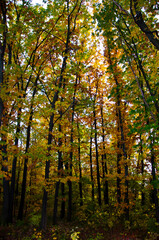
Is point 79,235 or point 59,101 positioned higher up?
point 59,101

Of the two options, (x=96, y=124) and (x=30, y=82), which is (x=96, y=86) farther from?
(x=30, y=82)

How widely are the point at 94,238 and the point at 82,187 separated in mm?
8555

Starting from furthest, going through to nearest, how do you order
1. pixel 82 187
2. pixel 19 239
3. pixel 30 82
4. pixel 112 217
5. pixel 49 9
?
pixel 82 187 < pixel 30 82 < pixel 112 217 < pixel 49 9 < pixel 19 239

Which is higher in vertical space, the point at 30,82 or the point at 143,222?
the point at 30,82

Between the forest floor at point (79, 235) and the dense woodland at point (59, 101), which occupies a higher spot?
the dense woodland at point (59, 101)

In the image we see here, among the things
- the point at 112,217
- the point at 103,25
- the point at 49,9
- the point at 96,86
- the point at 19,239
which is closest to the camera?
the point at 103,25

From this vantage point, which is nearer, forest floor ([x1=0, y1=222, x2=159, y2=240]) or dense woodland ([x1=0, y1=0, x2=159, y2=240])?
dense woodland ([x1=0, y1=0, x2=159, y2=240])

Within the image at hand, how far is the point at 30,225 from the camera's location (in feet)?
32.8

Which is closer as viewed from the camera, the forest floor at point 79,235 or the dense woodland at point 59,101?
the dense woodland at point 59,101

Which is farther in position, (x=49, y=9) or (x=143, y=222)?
(x=143, y=222)

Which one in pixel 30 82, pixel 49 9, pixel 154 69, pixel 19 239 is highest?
pixel 49 9

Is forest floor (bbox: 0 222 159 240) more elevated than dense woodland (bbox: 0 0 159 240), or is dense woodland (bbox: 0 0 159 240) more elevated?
dense woodland (bbox: 0 0 159 240)

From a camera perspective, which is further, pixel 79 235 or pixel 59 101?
pixel 79 235

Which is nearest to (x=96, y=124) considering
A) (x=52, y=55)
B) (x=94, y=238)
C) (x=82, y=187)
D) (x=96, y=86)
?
(x=96, y=86)
